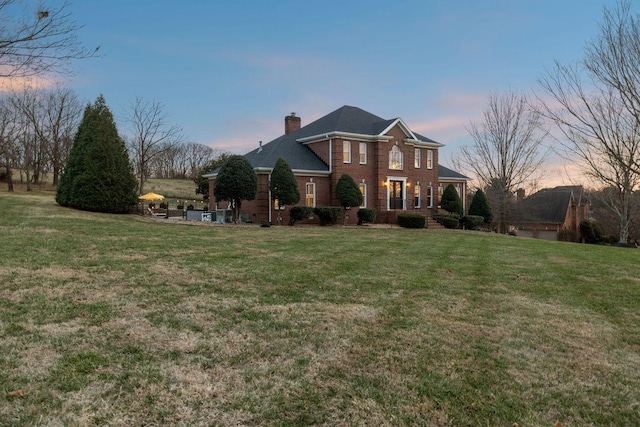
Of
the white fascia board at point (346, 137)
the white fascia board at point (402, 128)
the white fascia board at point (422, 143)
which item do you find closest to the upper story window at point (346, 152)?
the white fascia board at point (346, 137)

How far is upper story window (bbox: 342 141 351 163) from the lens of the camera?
85.6 ft

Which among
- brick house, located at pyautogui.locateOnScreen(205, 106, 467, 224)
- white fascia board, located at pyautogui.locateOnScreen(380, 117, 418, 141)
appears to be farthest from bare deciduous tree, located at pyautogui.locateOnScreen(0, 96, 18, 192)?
white fascia board, located at pyautogui.locateOnScreen(380, 117, 418, 141)

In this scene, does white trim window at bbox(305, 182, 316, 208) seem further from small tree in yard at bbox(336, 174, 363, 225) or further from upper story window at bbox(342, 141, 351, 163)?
upper story window at bbox(342, 141, 351, 163)

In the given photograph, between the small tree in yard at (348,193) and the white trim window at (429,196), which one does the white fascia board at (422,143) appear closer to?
the white trim window at (429,196)

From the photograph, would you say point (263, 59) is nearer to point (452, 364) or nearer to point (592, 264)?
point (592, 264)

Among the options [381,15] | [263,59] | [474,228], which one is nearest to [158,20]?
[263,59]

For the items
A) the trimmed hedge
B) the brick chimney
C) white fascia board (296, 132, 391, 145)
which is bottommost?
the trimmed hedge

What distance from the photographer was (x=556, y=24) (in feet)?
46.7

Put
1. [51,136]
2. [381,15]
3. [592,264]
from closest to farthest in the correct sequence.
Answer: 1. [592,264]
2. [381,15]
3. [51,136]

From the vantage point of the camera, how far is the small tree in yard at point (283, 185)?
869 inches

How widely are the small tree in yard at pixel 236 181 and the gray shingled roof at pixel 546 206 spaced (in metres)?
30.7

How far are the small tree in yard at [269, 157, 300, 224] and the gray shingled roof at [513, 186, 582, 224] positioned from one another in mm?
28182

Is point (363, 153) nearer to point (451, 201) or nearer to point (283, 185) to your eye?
point (283, 185)

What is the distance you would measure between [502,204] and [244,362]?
34.0 metres
